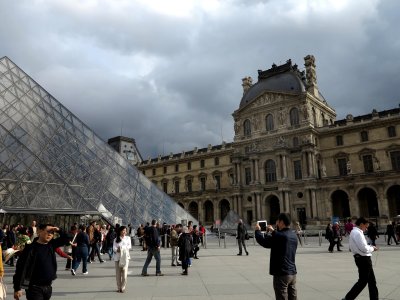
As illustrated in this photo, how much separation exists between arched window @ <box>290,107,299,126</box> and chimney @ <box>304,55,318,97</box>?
387 centimetres

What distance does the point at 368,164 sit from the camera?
4494cm

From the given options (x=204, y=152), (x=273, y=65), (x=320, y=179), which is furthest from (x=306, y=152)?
(x=204, y=152)

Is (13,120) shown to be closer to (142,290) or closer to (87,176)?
(87,176)

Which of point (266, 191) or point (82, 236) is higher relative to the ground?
point (266, 191)

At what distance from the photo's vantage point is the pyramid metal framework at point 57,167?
58.5ft

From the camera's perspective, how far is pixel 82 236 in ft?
35.6

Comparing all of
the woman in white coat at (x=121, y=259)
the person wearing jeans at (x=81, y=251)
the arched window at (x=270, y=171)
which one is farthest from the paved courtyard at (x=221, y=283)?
the arched window at (x=270, y=171)

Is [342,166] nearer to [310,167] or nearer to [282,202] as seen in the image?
[310,167]

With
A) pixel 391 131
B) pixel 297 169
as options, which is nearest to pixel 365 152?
pixel 391 131

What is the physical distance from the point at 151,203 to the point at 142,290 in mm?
17458

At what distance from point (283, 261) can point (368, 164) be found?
44564mm

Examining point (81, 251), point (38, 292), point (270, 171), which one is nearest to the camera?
point (38, 292)

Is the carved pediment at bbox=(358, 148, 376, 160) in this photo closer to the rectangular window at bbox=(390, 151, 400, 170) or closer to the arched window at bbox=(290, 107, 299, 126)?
the rectangular window at bbox=(390, 151, 400, 170)

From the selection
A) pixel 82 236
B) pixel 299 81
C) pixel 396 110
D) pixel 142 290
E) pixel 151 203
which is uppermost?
pixel 299 81
